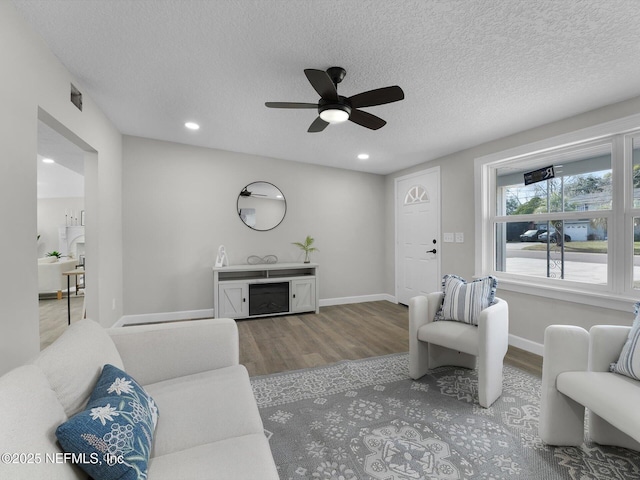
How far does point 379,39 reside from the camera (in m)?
Answer: 1.81

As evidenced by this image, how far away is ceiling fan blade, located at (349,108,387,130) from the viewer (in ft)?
7.54

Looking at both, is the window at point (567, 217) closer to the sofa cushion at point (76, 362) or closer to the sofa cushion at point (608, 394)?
the sofa cushion at point (608, 394)

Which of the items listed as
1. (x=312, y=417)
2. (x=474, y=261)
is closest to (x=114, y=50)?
(x=312, y=417)

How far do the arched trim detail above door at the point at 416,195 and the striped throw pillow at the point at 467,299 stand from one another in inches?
87.6

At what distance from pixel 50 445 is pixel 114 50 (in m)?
2.36

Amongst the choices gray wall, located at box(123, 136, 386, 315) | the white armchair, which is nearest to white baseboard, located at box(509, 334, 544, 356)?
the white armchair

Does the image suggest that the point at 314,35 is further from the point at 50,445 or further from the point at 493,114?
the point at 50,445

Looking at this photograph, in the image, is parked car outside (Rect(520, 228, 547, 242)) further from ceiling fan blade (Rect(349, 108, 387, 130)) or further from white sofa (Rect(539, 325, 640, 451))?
ceiling fan blade (Rect(349, 108, 387, 130))

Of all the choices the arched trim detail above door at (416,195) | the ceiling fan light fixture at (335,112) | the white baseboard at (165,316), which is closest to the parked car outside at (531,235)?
the arched trim detail above door at (416,195)

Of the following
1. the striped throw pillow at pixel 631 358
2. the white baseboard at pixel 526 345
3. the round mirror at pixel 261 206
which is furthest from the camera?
the round mirror at pixel 261 206

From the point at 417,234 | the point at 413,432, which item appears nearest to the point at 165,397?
the point at 413,432

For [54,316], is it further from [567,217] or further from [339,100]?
[567,217]

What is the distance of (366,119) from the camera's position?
2.38m

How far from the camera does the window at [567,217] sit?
245 cm
